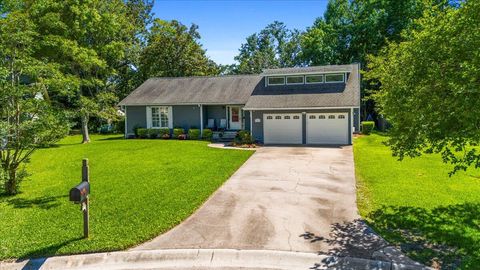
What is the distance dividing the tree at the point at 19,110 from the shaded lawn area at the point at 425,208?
976 centimetres

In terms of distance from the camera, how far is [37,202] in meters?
10.1

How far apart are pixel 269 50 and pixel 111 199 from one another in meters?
47.3

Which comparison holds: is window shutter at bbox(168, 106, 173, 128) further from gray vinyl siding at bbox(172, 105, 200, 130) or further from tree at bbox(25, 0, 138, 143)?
tree at bbox(25, 0, 138, 143)

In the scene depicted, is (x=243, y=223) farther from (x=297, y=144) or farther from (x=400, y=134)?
(x=297, y=144)

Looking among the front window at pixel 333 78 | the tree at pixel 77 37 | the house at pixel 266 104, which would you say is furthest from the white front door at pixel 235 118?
the tree at pixel 77 37

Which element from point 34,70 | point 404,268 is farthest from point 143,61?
point 404,268

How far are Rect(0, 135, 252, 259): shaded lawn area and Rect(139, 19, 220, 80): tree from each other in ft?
69.0

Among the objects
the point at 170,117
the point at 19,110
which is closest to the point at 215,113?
the point at 170,117

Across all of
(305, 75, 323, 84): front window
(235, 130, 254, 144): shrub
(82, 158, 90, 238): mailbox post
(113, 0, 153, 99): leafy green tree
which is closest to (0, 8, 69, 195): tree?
(82, 158, 90, 238): mailbox post

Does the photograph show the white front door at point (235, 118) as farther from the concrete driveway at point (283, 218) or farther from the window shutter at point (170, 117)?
the concrete driveway at point (283, 218)

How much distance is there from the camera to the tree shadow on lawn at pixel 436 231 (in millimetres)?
6066

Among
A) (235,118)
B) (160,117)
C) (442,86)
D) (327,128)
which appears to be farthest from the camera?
(160,117)

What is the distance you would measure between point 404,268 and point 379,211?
306 cm

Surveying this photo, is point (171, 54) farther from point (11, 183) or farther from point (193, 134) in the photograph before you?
point (11, 183)
